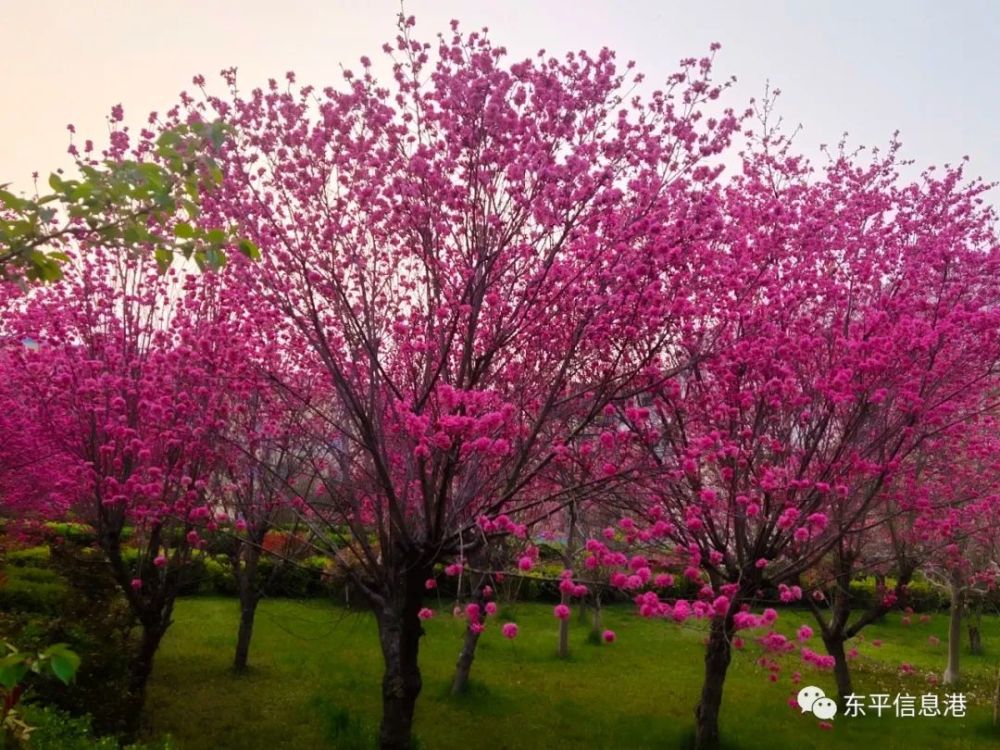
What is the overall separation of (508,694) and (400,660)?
6457mm

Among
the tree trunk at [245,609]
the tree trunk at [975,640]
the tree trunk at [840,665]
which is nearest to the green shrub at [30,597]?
the tree trunk at [245,609]

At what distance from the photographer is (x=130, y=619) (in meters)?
10.1

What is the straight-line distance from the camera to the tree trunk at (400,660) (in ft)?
24.0

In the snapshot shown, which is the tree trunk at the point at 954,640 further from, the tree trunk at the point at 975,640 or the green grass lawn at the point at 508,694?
the tree trunk at the point at 975,640

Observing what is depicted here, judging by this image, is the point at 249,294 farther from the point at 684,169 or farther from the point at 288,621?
the point at 288,621

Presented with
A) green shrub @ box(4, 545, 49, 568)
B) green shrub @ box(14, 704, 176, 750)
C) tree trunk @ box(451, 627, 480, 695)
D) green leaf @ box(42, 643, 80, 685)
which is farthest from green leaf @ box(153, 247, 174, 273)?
green shrub @ box(4, 545, 49, 568)

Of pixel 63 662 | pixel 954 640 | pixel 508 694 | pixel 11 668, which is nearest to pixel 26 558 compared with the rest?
pixel 508 694

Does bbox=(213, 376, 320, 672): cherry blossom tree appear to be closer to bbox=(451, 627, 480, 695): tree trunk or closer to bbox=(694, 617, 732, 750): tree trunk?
bbox=(451, 627, 480, 695): tree trunk

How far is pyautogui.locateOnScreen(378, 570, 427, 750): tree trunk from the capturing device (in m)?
7.32

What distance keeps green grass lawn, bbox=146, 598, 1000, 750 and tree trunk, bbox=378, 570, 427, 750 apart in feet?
7.45

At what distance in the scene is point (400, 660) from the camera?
7.38m

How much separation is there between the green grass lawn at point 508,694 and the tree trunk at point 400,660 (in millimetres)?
2272

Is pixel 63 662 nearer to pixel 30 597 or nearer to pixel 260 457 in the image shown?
pixel 260 457

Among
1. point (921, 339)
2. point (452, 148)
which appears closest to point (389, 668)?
point (452, 148)
